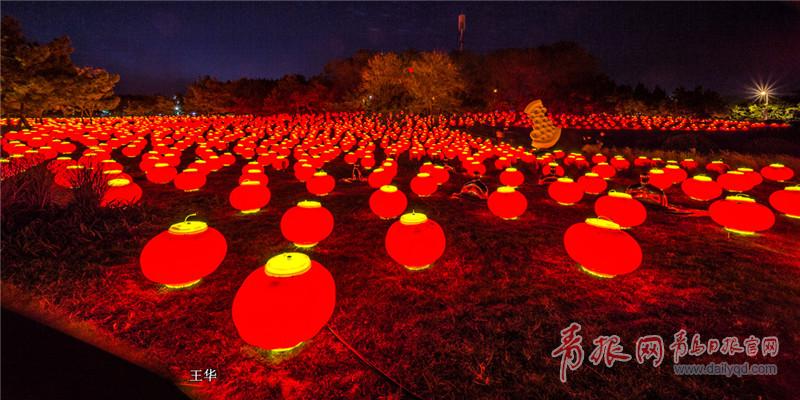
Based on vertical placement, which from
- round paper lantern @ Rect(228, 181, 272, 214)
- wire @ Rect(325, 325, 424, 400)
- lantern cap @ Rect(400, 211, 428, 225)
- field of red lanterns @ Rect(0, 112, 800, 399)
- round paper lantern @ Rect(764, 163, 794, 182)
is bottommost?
wire @ Rect(325, 325, 424, 400)

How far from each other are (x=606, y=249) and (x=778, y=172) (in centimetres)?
1319

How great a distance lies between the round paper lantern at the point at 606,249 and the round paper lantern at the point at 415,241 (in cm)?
245

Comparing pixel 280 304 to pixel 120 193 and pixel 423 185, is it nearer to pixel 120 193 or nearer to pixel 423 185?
pixel 120 193

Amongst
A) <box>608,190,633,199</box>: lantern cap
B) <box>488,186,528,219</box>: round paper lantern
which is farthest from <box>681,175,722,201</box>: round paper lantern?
<box>488,186,528,219</box>: round paper lantern

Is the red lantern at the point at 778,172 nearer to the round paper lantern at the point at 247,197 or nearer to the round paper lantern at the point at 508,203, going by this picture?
the round paper lantern at the point at 508,203

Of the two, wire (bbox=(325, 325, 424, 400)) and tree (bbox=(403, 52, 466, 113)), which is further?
tree (bbox=(403, 52, 466, 113))

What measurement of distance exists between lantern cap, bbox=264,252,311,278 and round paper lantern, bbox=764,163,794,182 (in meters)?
16.8

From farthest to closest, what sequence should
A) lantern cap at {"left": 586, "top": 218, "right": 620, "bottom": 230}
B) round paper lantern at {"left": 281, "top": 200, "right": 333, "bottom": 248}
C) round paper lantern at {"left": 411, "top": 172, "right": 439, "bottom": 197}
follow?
round paper lantern at {"left": 411, "top": 172, "right": 439, "bottom": 197} → round paper lantern at {"left": 281, "top": 200, "right": 333, "bottom": 248} → lantern cap at {"left": 586, "top": 218, "right": 620, "bottom": 230}

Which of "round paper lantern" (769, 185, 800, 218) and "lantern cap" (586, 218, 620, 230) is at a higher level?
"round paper lantern" (769, 185, 800, 218)

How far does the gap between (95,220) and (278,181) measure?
7466mm

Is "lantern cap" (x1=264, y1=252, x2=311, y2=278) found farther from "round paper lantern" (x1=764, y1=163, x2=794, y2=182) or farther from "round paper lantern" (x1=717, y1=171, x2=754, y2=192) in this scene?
"round paper lantern" (x1=764, y1=163, x2=794, y2=182)

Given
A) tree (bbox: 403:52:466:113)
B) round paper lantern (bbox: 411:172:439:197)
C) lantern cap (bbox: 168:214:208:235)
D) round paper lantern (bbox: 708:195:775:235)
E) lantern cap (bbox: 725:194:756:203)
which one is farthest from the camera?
tree (bbox: 403:52:466:113)

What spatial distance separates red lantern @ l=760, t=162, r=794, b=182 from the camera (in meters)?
12.3

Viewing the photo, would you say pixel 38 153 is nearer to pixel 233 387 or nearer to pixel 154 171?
pixel 154 171
